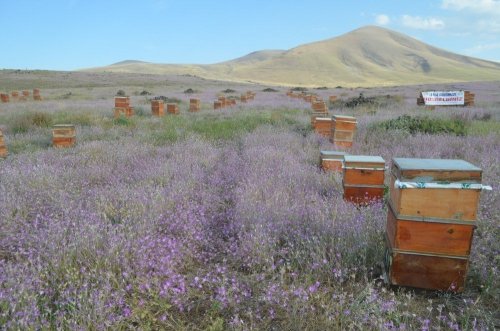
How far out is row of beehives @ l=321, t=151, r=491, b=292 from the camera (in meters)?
2.63

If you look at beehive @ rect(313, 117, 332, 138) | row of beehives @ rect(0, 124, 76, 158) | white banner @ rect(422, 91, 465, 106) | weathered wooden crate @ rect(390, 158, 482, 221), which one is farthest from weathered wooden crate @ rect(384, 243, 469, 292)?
white banner @ rect(422, 91, 465, 106)

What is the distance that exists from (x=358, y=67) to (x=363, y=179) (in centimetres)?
14149

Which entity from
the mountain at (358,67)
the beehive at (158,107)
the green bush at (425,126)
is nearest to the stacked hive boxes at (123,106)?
the beehive at (158,107)

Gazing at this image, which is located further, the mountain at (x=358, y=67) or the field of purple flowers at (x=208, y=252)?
the mountain at (x=358, y=67)

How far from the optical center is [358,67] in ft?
445

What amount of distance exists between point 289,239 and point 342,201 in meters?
1.01

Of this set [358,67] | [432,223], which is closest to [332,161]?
[432,223]

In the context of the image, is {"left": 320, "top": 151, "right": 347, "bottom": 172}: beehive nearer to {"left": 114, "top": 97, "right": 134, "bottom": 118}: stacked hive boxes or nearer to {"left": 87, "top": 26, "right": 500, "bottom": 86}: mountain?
{"left": 114, "top": 97, "right": 134, "bottom": 118}: stacked hive boxes

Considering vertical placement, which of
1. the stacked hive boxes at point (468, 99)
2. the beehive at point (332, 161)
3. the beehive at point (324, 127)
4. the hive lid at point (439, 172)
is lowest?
the beehive at point (332, 161)

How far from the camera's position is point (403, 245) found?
9.14 ft

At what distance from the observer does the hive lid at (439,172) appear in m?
2.57

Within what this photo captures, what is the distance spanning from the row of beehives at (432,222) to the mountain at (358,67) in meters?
93.5

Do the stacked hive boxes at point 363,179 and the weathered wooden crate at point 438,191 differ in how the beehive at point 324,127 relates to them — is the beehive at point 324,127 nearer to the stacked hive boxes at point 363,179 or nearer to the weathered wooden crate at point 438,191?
the stacked hive boxes at point 363,179

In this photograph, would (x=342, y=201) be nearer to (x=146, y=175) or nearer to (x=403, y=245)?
(x=403, y=245)
